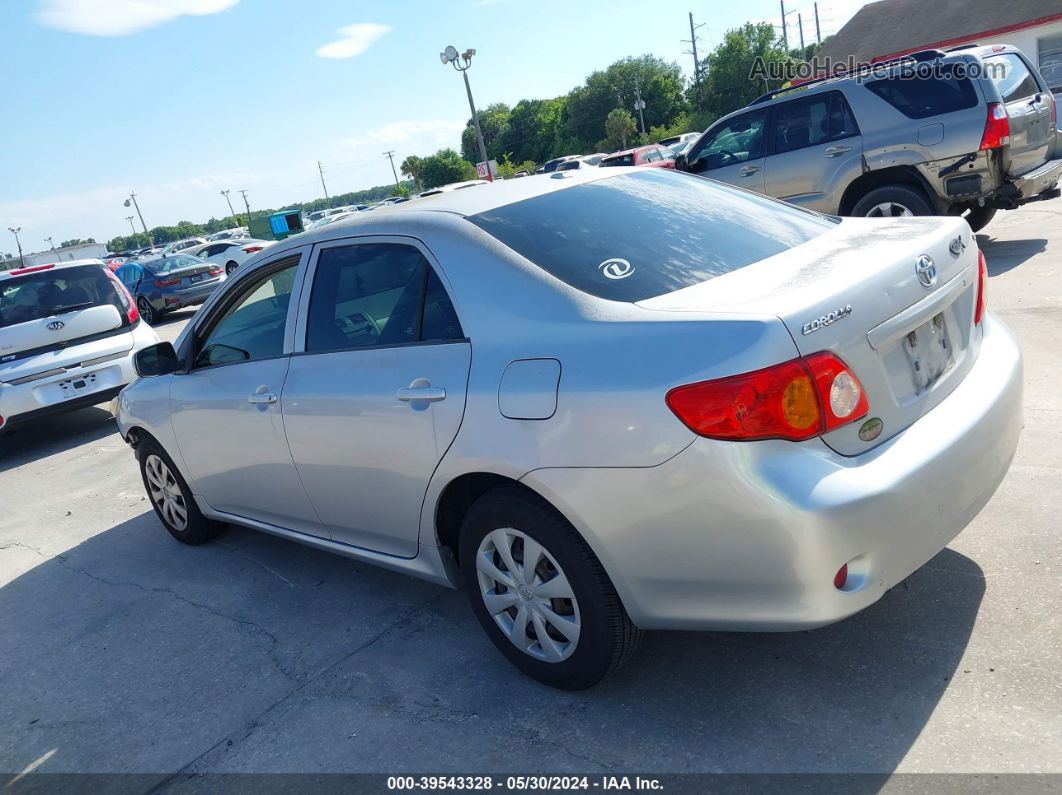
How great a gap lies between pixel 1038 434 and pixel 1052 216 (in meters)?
7.25

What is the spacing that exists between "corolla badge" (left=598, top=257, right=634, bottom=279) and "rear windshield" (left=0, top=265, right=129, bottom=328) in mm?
7141

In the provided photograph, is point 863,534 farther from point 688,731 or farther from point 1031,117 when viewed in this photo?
point 1031,117

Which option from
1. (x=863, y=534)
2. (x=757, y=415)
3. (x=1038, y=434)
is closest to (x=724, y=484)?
(x=757, y=415)

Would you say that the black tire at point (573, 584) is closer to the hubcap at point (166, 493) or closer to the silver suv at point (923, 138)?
the hubcap at point (166, 493)

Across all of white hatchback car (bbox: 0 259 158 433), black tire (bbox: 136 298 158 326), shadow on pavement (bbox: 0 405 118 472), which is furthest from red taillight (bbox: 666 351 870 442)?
black tire (bbox: 136 298 158 326)

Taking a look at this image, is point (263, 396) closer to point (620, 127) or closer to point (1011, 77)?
point (1011, 77)

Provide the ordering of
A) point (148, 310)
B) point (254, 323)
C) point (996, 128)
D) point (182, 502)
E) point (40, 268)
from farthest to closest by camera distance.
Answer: point (148, 310)
point (40, 268)
point (996, 128)
point (182, 502)
point (254, 323)

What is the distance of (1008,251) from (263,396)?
25.1ft

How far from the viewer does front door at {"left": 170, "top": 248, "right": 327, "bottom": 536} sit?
380cm

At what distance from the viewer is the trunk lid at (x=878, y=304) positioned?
7.79 ft

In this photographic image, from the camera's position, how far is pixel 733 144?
9.70 meters

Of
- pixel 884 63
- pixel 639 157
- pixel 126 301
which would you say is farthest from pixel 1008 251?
pixel 639 157

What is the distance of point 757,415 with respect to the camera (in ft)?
7.41

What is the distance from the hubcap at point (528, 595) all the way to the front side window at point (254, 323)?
1485 millimetres
